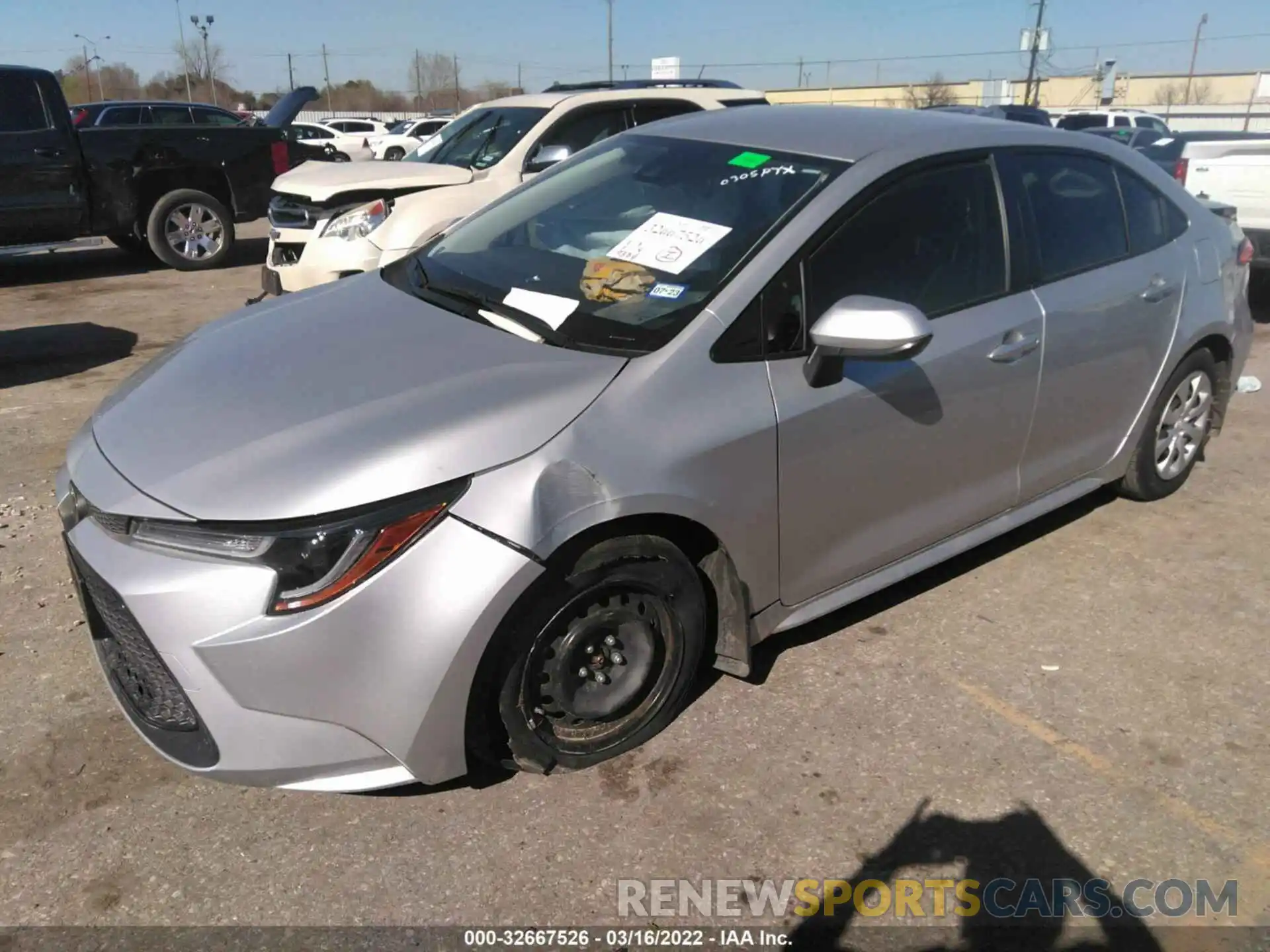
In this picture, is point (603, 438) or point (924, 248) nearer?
point (603, 438)

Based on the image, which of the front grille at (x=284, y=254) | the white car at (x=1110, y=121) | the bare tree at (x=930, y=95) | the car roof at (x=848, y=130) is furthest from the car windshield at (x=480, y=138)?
the bare tree at (x=930, y=95)

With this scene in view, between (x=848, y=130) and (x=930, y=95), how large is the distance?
60895mm

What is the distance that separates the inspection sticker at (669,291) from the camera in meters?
2.87

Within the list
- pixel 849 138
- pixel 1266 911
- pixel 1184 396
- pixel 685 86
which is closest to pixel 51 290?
pixel 685 86

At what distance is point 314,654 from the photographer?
2230mm

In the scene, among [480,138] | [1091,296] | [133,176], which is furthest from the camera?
[133,176]

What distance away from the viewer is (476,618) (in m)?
2.32

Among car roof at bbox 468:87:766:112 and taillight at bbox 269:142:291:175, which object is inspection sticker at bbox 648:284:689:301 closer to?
car roof at bbox 468:87:766:112

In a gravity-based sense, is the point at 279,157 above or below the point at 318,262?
above

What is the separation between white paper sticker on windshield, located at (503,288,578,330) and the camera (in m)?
2.91

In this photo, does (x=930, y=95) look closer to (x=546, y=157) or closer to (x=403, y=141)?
(x=403, y=141)

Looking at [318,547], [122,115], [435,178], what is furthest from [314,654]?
[122,115]

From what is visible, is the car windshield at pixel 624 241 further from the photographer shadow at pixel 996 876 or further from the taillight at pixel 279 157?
the taillight at pixel 279 157

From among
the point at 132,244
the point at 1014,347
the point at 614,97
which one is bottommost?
the point at 132,244
